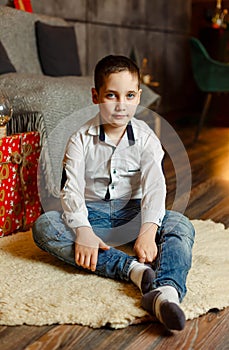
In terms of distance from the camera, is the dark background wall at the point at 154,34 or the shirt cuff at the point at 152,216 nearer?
the shirt cuff at the point at 152,216

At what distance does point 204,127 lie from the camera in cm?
432

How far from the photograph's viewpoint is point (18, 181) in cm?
163

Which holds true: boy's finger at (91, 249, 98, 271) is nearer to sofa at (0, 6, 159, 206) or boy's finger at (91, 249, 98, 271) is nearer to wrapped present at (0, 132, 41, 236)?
wrapped present at (0, 132, 41, 236)

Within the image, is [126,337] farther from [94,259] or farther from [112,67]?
[112,67]

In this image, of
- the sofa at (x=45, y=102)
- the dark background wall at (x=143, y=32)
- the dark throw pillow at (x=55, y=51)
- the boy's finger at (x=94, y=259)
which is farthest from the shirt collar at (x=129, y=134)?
the dark background wall at (x=143, y=32)

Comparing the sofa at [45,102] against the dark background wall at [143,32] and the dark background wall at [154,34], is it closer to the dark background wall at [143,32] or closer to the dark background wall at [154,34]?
the dark background wall at [154,34]

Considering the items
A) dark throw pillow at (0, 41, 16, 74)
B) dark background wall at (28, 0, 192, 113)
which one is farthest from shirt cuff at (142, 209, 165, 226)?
dark background wall at (28, 0, 192, 113)

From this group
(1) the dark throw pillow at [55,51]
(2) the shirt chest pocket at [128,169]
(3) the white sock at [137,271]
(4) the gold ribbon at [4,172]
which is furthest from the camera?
(1) the dark throw pillow at [55,51]

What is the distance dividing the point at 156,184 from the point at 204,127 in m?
3.09

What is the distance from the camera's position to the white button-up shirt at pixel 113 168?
1.32 metres

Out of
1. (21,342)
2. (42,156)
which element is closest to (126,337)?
(21,342)

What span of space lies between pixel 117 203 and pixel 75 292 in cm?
34

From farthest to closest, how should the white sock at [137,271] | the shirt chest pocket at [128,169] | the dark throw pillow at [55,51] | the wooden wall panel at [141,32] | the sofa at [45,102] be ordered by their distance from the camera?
the wooden wall panel at [141,32], the dark throw pillow at [55,51], the sofa at [45,102], the shirt chest pocket at [128,169], the white sock at [137,271]

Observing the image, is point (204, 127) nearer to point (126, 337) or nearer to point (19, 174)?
point (19, 174)
